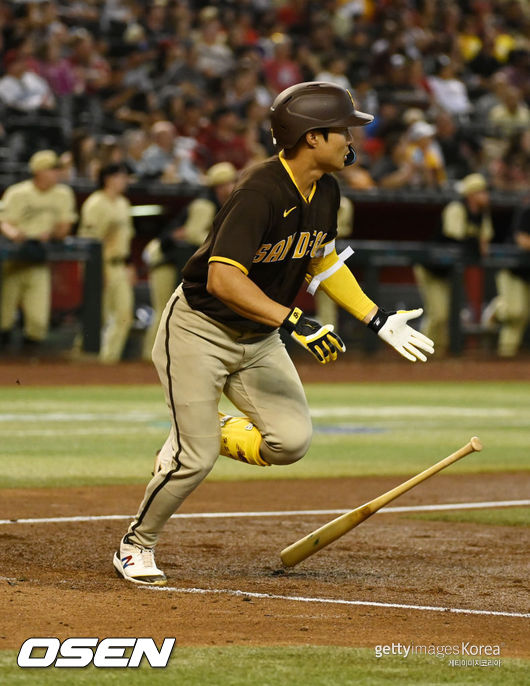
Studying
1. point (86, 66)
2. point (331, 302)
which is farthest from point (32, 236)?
point (331, 302)

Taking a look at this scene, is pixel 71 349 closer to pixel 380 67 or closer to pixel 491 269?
pixel 491 269

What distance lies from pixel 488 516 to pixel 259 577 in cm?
252

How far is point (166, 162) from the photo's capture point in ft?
62.9

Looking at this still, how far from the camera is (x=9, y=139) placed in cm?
1808

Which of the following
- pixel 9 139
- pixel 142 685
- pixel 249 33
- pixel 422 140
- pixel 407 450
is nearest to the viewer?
pixel 142 685

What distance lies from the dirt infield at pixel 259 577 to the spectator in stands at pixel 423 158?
1345 cm

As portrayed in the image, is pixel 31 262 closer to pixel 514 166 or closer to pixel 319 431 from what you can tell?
pixel 319 431

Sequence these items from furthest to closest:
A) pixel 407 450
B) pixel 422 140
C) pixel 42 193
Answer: pixel 422 140
pixel 42 193
pixel 407 450

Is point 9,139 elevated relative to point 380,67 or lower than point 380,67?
elevated

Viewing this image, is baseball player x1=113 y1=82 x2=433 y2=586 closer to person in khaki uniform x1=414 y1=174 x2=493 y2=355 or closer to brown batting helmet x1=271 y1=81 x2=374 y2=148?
brown batting helmet x1=271 y1=81 x2=374 y2=148

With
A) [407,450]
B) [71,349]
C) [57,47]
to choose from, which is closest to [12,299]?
[71,349]

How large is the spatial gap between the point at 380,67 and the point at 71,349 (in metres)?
9.33

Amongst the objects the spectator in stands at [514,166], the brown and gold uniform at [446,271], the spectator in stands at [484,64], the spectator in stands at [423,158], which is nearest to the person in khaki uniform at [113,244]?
the brown and gold uniform at [446,271]

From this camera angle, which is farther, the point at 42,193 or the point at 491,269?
the point at 491,269
